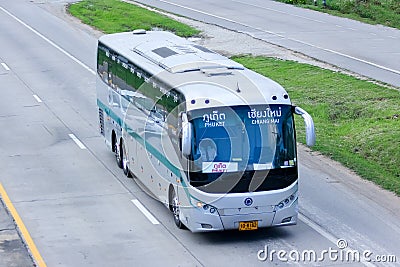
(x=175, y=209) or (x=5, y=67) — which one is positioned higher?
(x=175, y=209)

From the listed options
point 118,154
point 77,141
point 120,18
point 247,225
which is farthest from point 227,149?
point 120,18

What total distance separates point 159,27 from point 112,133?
25.4 meters

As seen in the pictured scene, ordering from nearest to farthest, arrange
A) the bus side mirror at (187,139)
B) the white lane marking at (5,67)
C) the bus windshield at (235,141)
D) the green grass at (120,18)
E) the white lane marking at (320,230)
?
the bus side mirror at (187,139) < the bus windshield at (235,141) < the white lane marking at (320,230) < the white lane marking at (5,67) < the green grass at (120,18)

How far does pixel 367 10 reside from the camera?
54.6 m

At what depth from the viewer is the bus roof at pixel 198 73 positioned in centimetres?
1828

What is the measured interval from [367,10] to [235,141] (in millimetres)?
38351

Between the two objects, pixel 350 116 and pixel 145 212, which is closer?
pixel 145 212

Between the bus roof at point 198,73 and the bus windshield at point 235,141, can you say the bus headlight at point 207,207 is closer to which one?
the bus windshield at point 235,141

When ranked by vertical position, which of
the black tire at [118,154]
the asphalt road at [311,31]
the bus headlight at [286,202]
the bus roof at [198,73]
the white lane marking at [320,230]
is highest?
the bus roof at [198,73]

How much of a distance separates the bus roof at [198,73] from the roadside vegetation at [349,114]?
4996 millimetres

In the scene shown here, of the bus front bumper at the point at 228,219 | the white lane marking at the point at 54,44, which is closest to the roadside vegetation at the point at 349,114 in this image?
the bus front bumper at the point at 228,219

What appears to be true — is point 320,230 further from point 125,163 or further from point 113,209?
point 125,163

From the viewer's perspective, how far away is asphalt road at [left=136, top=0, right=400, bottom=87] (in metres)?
38.5

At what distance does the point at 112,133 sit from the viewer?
25.0 m
